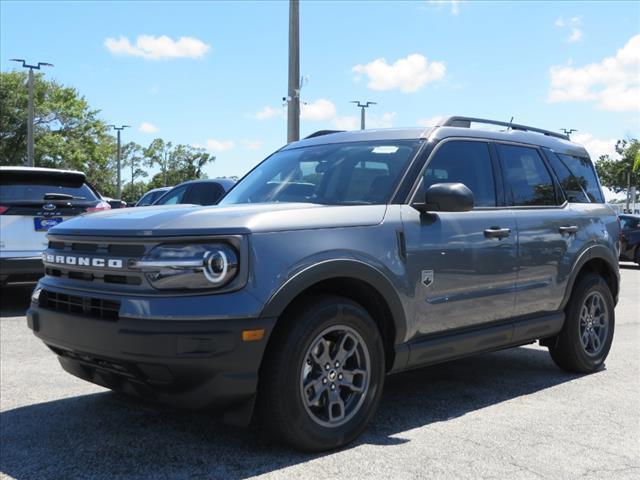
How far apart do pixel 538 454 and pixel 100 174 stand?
58280 millimetres

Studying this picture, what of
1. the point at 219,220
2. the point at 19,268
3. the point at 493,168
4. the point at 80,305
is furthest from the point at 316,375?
the point at 19,268

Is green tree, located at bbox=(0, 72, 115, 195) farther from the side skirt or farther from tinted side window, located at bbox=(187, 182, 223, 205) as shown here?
the side skirt

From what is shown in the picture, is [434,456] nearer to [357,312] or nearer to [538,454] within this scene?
[538,454]

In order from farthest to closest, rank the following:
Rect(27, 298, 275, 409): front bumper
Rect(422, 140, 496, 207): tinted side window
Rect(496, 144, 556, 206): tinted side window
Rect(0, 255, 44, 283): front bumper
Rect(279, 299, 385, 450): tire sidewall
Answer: Rect(0, 255, 44, 283): front bumper < Rect(496, 144, 556, 206): tinted side window < Rect(422, 140, 496, 207): tinted side window < Rect(279, 299, 385, 450): tire sidewall < Rect(27, 298, 275, 409): front bumper

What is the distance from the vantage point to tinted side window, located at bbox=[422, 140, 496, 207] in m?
4.51

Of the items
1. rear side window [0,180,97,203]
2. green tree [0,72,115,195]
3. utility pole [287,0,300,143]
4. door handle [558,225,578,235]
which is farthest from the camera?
green tree [0,72,115,195]

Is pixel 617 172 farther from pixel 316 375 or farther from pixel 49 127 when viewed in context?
pixel 316 375

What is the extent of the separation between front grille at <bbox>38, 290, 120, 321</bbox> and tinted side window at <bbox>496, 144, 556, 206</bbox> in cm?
292

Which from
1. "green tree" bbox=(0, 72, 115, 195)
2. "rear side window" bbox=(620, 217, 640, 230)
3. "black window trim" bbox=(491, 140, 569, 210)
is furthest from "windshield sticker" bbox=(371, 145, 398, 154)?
"green tree" bbox=(0, 72, 115, 195)

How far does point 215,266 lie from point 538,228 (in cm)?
272

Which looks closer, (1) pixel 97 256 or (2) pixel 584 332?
(1) pixel 97 256

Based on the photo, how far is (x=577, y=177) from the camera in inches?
230

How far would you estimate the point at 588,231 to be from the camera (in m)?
5.60

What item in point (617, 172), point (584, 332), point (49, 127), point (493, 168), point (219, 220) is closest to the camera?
point (219, 220)
